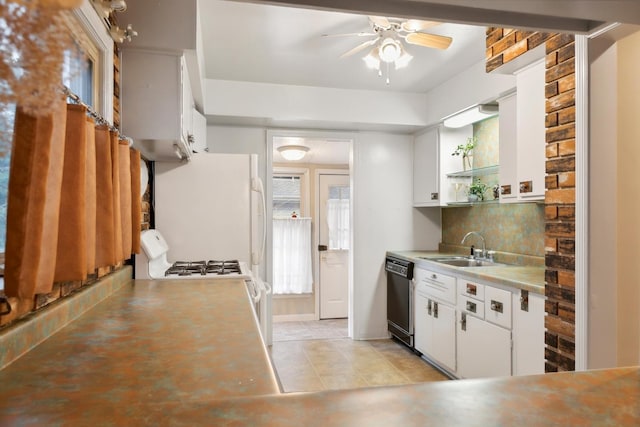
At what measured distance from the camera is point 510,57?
227 centimetres

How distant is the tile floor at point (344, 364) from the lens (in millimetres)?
3238

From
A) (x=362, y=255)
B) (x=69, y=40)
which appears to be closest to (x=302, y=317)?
(x=362, y=255)

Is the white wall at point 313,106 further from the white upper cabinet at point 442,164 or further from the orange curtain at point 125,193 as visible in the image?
the orange curtain at point 125,193

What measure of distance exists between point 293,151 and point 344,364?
248 cm

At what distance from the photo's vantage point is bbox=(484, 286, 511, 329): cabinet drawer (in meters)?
2.50

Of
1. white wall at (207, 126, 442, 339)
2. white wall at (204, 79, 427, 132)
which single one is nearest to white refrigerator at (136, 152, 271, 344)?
white wall at (204, 79, 427, 132)

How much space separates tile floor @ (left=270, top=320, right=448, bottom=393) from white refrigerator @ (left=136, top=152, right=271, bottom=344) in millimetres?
1043

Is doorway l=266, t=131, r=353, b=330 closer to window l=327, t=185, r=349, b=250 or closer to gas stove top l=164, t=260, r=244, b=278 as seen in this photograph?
window l=327, t=185, r=349, b=250

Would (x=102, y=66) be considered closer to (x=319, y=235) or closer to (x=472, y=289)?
(x=472, y=289)

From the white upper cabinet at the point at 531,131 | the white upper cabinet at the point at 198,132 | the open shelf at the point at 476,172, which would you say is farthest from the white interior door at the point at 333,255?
the white upper cabinet at the point at 531,131

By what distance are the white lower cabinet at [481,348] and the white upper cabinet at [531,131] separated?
895mm

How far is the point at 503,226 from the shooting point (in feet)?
11.4

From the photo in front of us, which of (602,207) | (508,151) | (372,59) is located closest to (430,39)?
(372,59)

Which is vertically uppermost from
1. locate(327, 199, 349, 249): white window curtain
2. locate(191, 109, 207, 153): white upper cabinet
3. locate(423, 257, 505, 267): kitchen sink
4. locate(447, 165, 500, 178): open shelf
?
locate(191, 109, 207, 153): white upper cabinet
